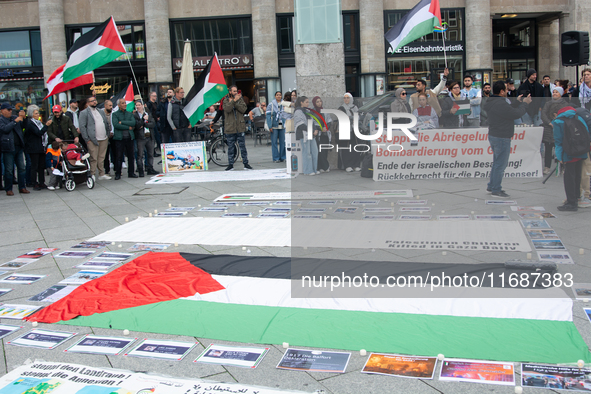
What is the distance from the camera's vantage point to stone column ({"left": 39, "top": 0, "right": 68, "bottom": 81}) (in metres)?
23.1

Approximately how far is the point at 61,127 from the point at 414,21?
869cm

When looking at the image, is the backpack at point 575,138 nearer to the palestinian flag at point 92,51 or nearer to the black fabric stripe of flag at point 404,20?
the black fabric stripe of flag at point 404,20

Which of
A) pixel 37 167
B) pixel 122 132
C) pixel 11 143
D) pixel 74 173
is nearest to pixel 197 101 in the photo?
pixel 122 132

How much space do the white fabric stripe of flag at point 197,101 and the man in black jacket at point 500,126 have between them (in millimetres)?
7341

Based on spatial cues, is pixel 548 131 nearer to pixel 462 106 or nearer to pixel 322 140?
pixel 462 106

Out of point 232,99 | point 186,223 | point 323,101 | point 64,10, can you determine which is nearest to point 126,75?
point 64,10

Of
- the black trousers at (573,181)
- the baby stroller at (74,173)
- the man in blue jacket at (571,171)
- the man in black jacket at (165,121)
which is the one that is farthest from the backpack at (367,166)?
the baby stroller at (74,173)

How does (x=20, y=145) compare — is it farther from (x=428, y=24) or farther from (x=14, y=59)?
(x=14, y=59)

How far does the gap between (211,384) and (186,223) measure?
4.87 meters

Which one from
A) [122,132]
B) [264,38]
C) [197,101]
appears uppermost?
[264,38]

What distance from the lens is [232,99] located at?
1297cm

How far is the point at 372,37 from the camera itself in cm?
2292

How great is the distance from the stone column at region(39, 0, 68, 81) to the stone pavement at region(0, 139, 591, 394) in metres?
13.1

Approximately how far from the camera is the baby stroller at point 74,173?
11.7m
